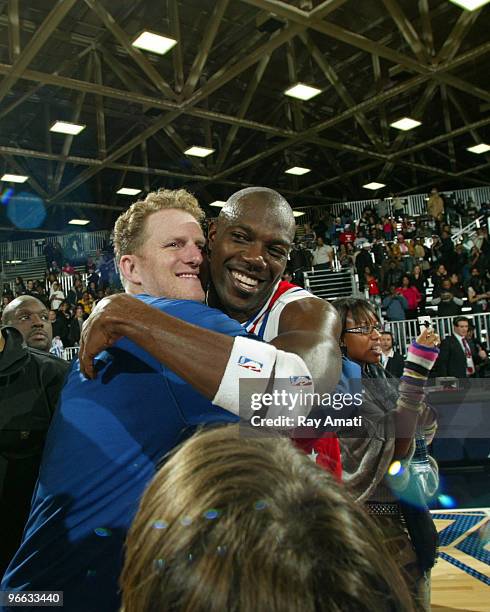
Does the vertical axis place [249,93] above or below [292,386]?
above

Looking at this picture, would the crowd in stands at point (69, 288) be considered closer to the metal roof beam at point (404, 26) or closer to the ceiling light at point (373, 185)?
the metal roof beam at point (404, 26)

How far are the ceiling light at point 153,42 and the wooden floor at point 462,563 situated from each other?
673 cm

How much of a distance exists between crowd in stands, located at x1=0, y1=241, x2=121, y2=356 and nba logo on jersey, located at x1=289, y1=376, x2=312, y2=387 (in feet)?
26.2

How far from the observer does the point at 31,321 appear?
392 cm

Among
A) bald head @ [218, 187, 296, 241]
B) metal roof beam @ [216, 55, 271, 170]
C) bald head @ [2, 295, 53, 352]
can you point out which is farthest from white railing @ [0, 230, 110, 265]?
bald head @ [218, 187, 296, 241]

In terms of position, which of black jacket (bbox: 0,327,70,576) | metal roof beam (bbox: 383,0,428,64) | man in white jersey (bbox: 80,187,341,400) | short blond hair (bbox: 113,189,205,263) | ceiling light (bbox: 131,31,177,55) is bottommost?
black jacket (bbox: 0,327,70,576)

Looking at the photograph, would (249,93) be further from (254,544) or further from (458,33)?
(254,544)

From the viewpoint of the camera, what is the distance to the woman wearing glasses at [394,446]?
72.0 inches

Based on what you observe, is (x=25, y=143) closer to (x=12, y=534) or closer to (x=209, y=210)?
(x=209, y=210)

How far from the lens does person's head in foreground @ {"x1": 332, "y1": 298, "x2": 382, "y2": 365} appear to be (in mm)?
2424

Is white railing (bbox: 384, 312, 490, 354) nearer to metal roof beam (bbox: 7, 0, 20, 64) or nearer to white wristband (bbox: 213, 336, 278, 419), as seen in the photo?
metal roof beam (bbox: 7, 0, 20, 64)

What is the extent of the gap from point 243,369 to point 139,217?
0.48 m

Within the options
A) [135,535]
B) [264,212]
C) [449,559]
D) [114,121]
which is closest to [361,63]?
[114,121]

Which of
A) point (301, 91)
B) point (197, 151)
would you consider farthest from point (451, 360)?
point (197, 151)
